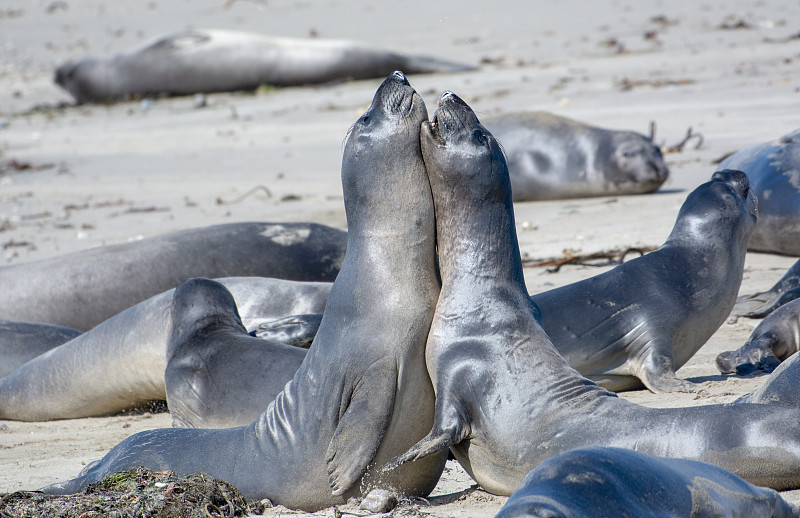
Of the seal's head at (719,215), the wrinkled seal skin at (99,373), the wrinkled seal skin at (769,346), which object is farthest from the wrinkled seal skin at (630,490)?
the wrinkled seal skin at (99,373)

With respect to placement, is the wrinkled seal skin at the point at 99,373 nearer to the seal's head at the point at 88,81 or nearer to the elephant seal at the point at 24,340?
the elephant seal at the point at 24,340

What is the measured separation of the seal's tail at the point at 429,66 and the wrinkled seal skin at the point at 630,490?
38.8ft

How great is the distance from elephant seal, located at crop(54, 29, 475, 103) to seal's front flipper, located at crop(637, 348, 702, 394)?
34.3ft

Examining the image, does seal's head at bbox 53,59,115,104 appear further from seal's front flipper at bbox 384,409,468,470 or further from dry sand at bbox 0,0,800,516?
seal's front flipper at bbox 384,409,468,470

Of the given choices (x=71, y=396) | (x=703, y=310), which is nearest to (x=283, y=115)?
(x=71, y=396)

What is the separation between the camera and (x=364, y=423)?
3090 mm

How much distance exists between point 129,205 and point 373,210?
5.86m

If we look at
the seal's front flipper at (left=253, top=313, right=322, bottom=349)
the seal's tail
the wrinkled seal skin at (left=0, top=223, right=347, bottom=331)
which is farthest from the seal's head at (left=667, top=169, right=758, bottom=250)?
the seal's tail

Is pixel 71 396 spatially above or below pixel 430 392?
below

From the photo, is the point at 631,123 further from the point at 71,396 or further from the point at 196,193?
the point at 71,396

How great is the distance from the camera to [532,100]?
37.6ft

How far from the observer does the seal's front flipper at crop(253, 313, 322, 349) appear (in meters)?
4.78

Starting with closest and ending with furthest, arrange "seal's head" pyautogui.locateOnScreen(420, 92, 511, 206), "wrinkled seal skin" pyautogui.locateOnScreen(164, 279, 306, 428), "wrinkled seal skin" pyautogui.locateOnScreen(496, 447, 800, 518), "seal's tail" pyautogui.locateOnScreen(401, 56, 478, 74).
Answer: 1. "wrinkled seal skin" pyautogui.locateOnScreen(496, 447, 800, 518)
2. "seal's head" pyautogui.locateOnScreen(420, 92, 511, 206)
3. "wrinkled seal skin" pyautogui.locateOnScreen(164, 279, 306, 428)
4. "seal's tail" pyautogui.locateOnScreen(401, 56, 478, 74)

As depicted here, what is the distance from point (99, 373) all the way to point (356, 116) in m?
6.79
